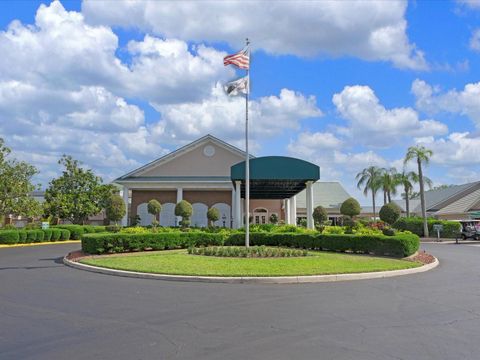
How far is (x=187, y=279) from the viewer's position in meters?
11.8

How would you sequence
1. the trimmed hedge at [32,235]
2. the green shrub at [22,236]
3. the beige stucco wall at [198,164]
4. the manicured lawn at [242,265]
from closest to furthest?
1. the manicured lawn at [242,265]
2. the trimmed hedge at [32,235]
3. the green shrub at [22,236]
4. the beige stucco wall at [198,164]

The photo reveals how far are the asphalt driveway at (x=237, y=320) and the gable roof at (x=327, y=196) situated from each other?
43067 mm

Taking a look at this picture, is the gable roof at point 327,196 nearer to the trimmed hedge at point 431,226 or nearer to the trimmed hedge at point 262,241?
the trimmed hedge at point 431,226

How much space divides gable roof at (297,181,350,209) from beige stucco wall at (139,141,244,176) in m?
17.4

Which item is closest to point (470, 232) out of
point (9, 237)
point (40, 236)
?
point (40, 236)

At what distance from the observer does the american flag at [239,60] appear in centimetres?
1891

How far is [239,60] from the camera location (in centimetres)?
1900

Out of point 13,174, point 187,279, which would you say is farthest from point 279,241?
point 13,174

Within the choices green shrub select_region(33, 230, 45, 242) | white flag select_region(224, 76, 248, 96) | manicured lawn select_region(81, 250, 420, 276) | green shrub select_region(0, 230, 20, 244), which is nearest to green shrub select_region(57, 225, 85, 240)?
green shrub select_region(33, 230, 45, 242)

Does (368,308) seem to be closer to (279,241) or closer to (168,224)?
(279,241)

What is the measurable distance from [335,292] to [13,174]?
2953 centimetres

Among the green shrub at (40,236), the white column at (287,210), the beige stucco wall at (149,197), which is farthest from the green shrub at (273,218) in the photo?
the green shrub at (40,236)

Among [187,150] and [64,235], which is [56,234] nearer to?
[64,235]

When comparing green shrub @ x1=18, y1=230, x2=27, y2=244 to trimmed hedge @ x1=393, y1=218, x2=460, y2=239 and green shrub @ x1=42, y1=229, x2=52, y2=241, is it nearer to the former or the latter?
green shrub @ x1=42, y1=229, x2=52, y2=241
